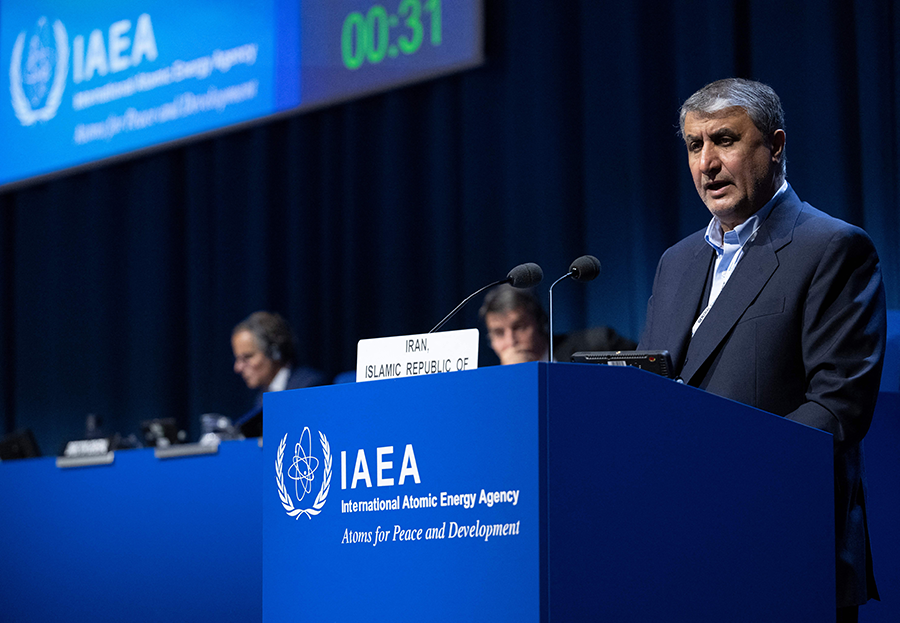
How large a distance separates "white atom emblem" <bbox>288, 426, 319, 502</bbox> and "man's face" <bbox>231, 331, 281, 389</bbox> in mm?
3552

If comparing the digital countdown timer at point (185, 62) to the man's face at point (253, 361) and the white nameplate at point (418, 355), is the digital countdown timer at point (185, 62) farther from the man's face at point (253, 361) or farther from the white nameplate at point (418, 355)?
the white nameplate at point (418, 355)

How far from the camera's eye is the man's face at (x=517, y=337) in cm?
414

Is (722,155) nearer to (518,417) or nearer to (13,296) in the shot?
(518,417)

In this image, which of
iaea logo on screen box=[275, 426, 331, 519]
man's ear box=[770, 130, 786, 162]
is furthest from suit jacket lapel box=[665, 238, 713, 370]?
iaea logo on screen box=[275, 426, 331, 519]

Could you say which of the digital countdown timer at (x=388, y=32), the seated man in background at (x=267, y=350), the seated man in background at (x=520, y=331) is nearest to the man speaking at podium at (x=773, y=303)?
the seated man in background at (x=520, y=331)

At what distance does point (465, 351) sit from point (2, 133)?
6.29 m

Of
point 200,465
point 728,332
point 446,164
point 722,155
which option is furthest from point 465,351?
point 446,164

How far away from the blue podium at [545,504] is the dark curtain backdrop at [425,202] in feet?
7.55

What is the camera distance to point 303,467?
1.68 m

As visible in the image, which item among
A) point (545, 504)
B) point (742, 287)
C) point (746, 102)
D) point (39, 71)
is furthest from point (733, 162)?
point (39, 71)

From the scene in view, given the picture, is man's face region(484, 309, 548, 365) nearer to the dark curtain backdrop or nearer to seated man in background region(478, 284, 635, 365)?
seated man in background region(478, 284, 635, 365)

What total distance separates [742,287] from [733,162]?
244mm

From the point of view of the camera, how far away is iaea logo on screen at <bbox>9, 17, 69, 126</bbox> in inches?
258

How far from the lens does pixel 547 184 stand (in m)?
4.88
